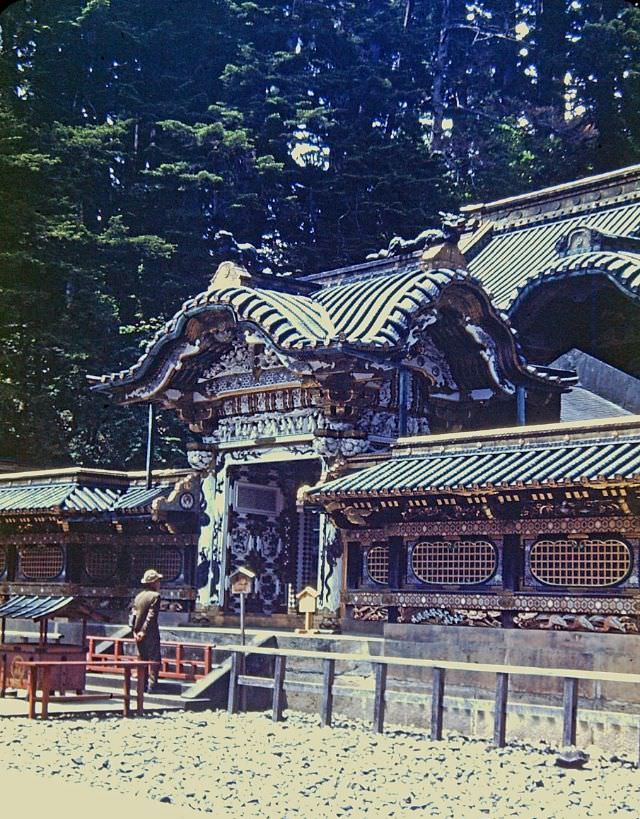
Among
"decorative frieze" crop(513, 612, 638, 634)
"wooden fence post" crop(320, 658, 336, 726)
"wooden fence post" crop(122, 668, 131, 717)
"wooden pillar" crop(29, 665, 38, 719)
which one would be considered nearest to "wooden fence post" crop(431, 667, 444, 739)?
"wooden fence post" crop(320, 658, 336, 726)

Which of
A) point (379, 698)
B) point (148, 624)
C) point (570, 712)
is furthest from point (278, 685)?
point (570, 712)

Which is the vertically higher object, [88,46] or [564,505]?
[88,46]

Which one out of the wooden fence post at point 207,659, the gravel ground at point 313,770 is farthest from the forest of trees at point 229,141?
the gravel ground at point 313,770

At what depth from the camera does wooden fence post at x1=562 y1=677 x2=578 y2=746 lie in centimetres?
1400

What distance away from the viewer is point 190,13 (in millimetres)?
42719

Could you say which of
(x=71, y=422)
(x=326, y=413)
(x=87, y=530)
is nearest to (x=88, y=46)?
(x=71, y=422)

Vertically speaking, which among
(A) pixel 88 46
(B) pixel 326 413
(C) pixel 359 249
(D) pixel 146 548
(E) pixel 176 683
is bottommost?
(E) pixel 176 683

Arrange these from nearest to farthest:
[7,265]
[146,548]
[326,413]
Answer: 1. [326,413]
2. [146,548]
3. [7,265]

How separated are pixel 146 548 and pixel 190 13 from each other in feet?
77.2

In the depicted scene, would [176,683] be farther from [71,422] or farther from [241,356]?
[71,422]

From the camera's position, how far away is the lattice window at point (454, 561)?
1825cm

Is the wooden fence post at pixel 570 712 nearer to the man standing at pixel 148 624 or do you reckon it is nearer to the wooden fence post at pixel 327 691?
the wooden fence post at pixel 327 691

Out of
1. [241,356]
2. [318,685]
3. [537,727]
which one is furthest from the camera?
[241,356]

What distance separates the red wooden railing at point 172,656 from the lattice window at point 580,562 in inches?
207
